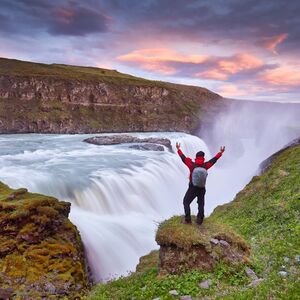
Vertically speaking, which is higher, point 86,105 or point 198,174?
point 198,174

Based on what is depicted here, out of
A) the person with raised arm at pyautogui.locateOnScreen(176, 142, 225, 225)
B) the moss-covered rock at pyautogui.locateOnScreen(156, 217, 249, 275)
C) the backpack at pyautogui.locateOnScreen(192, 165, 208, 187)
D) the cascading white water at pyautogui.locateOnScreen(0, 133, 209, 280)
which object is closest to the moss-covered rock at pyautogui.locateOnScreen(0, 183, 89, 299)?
the cascading white water at pyautogui.locateOnScreen(0, 133, 209, 280)

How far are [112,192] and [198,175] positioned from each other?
1815 cm

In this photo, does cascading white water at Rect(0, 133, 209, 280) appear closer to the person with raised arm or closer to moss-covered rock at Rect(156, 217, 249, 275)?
the person with raised arm

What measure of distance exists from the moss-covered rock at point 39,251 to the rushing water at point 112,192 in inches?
99.9

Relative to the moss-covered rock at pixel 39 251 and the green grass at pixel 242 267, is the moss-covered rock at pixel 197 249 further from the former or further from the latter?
the moss-covered rock at pixel 39 251

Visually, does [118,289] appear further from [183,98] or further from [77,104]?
[183,98]

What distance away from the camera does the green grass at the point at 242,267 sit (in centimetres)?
809

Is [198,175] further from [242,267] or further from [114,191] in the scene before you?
[114,191]

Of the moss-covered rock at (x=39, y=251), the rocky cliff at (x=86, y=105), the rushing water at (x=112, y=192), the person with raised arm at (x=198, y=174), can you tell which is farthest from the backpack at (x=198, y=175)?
the rocky cliff at (x=86, y=105)

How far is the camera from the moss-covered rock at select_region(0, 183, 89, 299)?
13.0m

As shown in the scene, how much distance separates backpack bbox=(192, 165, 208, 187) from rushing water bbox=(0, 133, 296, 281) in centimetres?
505

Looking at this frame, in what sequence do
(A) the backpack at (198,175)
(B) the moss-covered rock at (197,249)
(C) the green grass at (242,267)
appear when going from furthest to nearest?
(A) the backpack at (198,175), (B) the moss-covered rock at (197,249), (C) the green grass at (242,267)

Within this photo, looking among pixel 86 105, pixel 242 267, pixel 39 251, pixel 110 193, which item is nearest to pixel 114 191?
pixel 110 193

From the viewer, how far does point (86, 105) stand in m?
123
